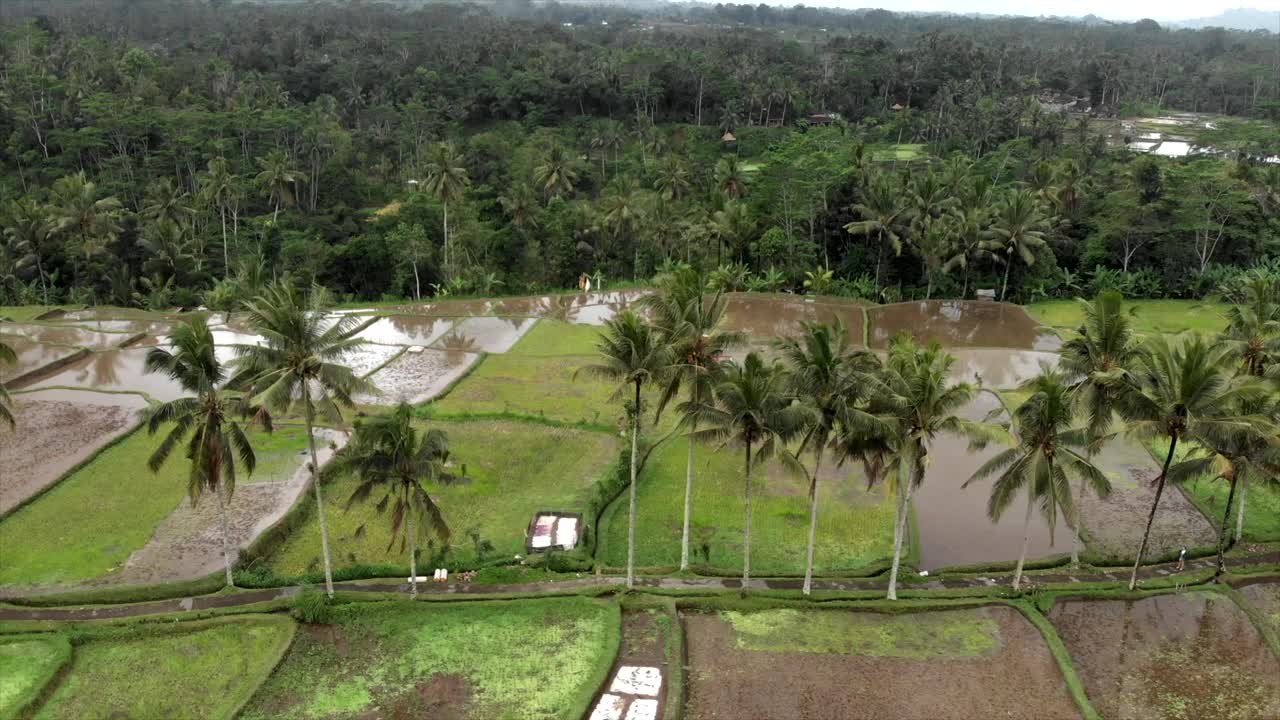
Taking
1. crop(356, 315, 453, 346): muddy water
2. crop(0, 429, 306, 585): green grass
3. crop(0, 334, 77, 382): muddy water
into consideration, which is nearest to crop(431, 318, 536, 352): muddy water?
crop(356, 315, 453, 346): muddy water

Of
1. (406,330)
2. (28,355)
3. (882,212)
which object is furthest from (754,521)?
(28,355)

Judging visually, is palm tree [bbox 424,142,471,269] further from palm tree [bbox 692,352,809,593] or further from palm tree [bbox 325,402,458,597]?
palm tree [bbox 692,352,809,593]

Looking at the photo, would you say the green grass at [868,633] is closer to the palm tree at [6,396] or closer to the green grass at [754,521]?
the green grass at [754,521]

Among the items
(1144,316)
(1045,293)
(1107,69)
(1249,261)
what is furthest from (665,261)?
(1107,69)

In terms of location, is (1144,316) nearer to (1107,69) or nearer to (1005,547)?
(1005,547)

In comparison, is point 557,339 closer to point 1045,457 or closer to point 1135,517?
point 1135,517
